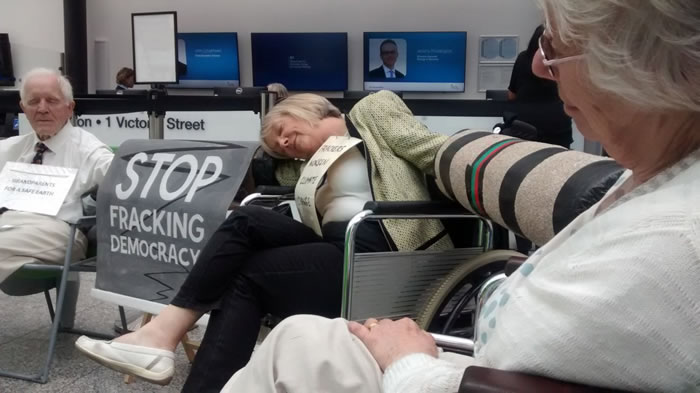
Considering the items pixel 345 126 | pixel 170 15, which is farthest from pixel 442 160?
pixel 170 15

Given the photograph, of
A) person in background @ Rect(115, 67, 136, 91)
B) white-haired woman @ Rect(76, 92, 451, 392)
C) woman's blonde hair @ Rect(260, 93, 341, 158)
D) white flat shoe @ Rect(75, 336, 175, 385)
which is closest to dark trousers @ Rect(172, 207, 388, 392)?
white-haired woman @ Rect(76, 92, 451, 392)

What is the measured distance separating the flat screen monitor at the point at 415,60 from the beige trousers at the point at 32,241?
6.72 metres

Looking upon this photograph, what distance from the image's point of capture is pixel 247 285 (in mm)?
1679

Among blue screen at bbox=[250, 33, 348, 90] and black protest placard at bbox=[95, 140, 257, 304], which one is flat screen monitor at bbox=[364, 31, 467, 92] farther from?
black protest placard at bbox=[95, 140, 257, 304]

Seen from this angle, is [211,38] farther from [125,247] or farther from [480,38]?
[125,247]

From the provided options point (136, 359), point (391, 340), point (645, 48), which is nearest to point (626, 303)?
point (645, 48)

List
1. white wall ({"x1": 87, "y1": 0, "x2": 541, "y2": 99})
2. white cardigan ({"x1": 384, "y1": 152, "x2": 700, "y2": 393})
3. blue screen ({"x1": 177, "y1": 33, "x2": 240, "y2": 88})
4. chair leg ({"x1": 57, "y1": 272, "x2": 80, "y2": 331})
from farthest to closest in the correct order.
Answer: blue screen ({"x1": 177, "y1": 33, "x2": 240, "y2": 88}) → white wall ({"x1": 87, "y1": 0, "x2": 541, "y2": 99}) → chair leg ({"x1": 57, "y1": 272, "x2": 80, "y2": 331}) → white cardigan ({"x1": 384, "y1": 152, "x2": 700, "y2": 393})

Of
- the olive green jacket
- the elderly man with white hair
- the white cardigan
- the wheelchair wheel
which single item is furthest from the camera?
the elderly man with white hair

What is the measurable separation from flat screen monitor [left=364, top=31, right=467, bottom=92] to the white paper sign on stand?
700 cm

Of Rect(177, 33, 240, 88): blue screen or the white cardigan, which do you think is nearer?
the white cardigan

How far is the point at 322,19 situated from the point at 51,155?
22.5 feet

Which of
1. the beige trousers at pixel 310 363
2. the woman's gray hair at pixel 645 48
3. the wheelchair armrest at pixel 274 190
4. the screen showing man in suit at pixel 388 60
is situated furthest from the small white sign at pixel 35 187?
the screen showing man in suit at pixel 388 60

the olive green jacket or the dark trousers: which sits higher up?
the olive green jacket

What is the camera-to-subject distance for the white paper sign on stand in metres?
1.94
